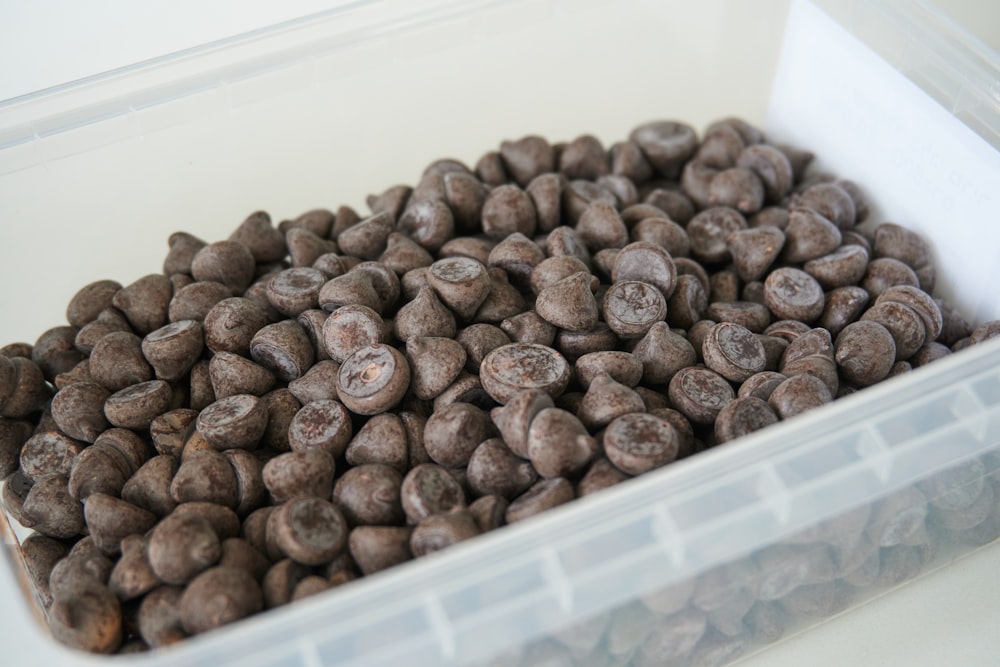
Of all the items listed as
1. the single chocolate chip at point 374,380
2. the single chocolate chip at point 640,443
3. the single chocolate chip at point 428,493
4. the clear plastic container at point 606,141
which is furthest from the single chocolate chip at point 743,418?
the single chocolate chip at point 374,380

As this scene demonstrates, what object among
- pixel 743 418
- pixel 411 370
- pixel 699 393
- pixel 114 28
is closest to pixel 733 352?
pixel 699 393

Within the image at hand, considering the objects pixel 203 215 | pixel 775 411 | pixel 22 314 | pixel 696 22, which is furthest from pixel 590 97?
pixel 22 314

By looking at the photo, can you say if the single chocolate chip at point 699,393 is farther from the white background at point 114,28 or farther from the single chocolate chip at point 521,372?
the white background at point 114,28

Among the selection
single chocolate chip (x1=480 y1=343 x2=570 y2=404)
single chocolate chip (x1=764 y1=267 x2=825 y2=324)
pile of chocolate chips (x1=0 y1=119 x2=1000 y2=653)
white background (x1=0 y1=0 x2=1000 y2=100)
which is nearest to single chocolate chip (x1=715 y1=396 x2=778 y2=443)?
pile of chocolate chips (x1=0 y1=119 x2=1000 y2=653)

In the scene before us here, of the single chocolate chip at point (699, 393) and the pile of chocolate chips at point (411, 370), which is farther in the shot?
the single chocolate chip at point (699, 393)

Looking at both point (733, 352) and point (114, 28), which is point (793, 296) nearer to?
point (733, 352)

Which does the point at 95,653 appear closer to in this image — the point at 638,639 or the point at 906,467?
the point at 638,639
